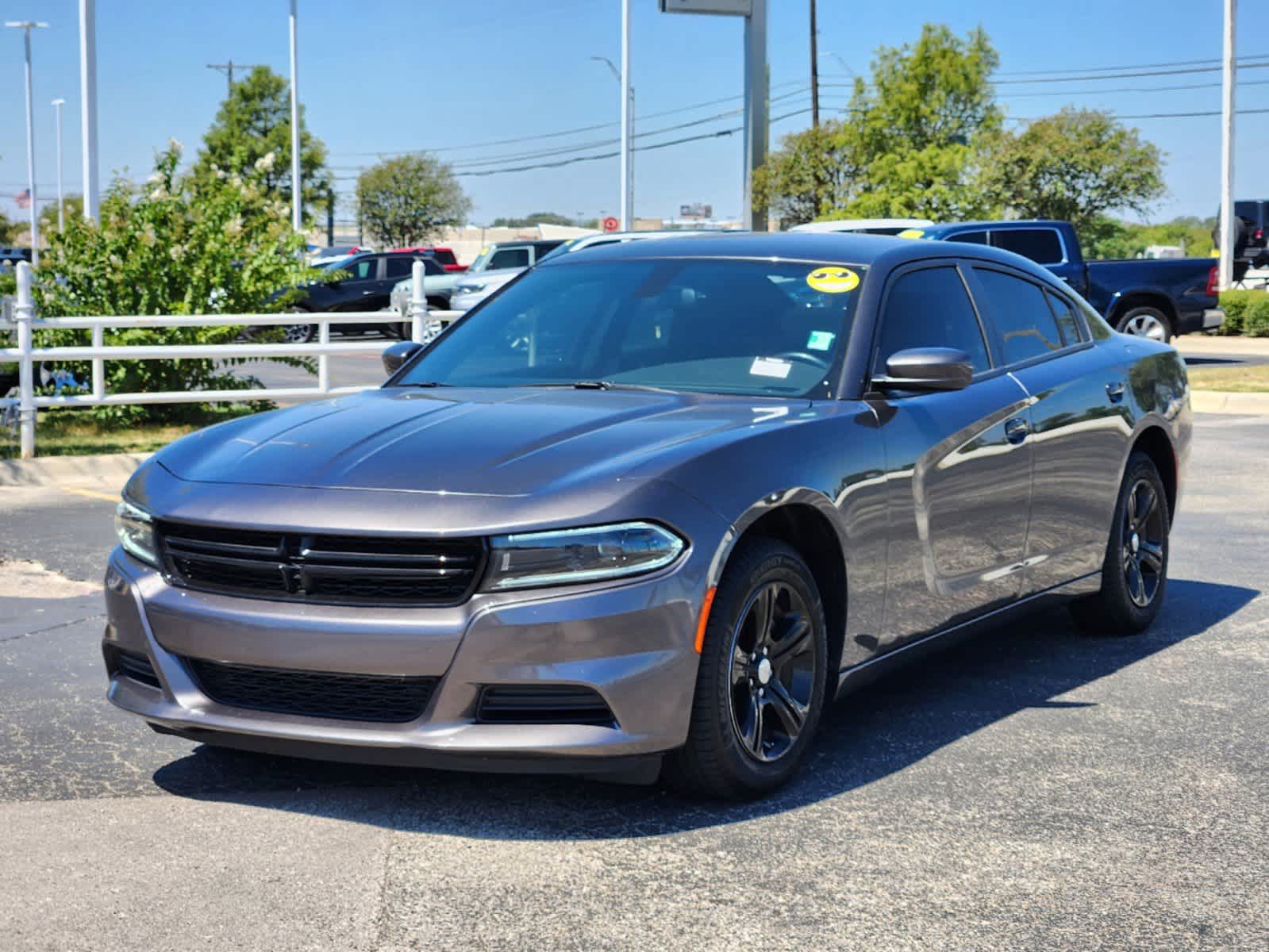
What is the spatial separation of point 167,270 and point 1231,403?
1093cm

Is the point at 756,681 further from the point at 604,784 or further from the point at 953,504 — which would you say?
the point at 953,504

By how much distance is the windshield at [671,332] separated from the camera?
5246 millimetres

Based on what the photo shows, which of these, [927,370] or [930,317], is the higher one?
[930,317]

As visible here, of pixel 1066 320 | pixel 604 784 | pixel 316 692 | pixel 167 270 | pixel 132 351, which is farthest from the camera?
pixel 167 270

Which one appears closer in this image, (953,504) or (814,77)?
(953,504)

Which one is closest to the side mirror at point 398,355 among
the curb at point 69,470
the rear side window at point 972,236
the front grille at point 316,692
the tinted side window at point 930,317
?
the tinted side window at point 930,317

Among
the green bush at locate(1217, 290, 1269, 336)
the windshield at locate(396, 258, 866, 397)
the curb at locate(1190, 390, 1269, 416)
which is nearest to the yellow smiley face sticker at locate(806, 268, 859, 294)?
the windshield at locate(396, 258, 866, 397)

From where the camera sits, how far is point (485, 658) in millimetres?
3996

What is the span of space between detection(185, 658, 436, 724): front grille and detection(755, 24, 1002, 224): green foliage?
4320 centimetres

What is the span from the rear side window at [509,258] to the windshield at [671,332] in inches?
1209

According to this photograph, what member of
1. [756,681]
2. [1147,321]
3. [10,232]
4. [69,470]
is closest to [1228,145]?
[1147,321]

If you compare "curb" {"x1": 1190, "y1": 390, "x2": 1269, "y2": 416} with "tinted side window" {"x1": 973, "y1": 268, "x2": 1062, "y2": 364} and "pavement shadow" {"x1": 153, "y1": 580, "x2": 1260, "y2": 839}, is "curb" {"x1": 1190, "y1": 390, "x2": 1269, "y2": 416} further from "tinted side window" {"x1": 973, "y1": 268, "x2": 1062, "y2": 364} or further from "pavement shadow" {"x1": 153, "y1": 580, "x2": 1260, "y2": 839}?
"pavement shadow" {"x1": 153, "y1": 580, "x2": 1260, "y2": 839}

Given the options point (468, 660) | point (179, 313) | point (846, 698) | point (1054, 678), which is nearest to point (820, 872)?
point (468, 660)

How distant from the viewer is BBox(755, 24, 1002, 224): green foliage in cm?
4684
